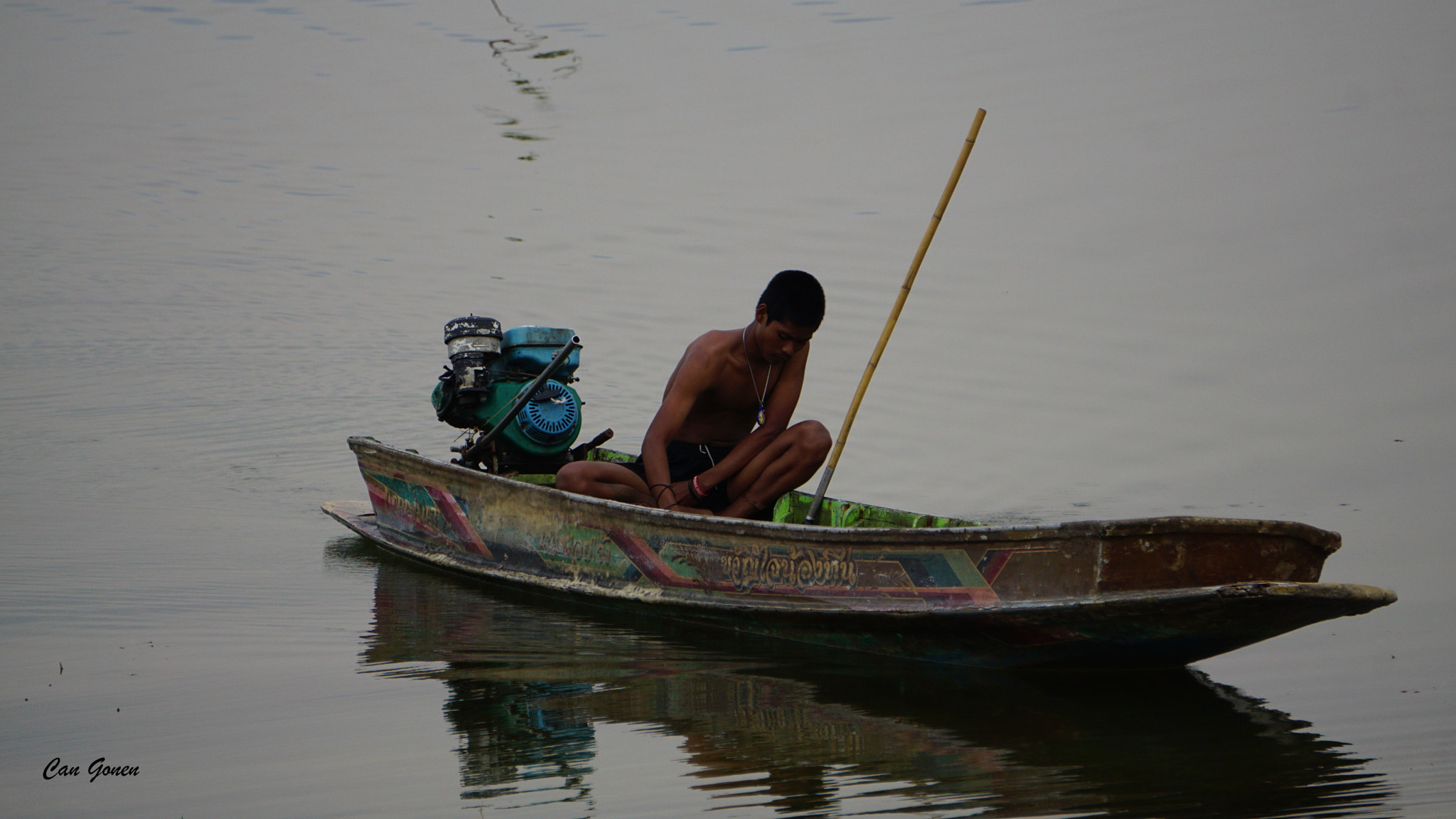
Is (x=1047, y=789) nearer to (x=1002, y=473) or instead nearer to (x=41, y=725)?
(x=41, y=725)

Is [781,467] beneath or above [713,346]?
beneath

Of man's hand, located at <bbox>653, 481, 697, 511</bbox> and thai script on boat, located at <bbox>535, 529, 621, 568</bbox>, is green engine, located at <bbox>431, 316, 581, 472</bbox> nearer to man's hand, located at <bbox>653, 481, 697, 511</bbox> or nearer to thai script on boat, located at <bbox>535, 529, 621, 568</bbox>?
thai script on boat, located at <bbox>535, 529, 621, 568</bbox>

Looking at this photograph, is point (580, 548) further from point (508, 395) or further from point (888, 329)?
point (888, 329)

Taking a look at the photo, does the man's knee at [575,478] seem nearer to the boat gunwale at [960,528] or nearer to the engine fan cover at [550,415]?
the boat gunwale at [960,528]

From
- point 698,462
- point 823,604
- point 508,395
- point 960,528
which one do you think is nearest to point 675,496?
point 698,462

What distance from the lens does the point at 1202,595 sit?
3.44 m

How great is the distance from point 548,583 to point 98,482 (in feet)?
11.9

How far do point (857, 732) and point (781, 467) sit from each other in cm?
126

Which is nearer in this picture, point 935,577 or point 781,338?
point 935,577

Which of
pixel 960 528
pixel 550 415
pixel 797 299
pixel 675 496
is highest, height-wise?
pixel 797 299

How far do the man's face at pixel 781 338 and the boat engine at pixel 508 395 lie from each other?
130 cm

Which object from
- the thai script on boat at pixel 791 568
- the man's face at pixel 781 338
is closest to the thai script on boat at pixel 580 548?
the thai script on boat at pixel 791 568

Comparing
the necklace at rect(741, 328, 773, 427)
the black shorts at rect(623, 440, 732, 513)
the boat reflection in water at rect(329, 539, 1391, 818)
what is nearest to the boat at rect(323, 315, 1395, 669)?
the boat reflection in water at rect(329, 539, 1391, 818)

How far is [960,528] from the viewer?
3770mm
